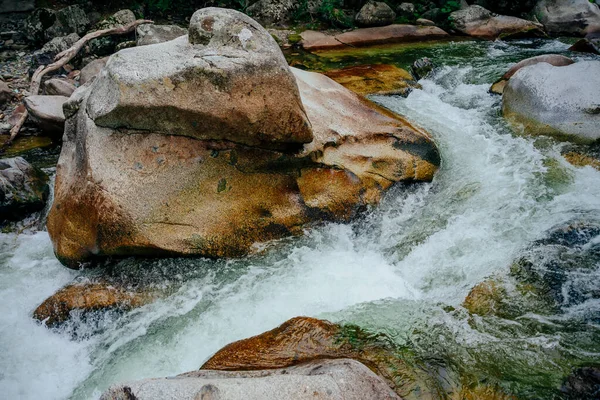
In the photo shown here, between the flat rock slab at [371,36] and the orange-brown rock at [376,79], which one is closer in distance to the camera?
the orange-brown rock at [376,79]

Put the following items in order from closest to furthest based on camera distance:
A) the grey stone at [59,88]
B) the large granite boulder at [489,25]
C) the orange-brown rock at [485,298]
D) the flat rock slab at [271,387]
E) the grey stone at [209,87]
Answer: the flat rock slab at [271,387]
the orange-brown rock at [485,298]
the grey stone at [209,87]
the grey stone at [59,88]
the large granite boulder at [489,25]

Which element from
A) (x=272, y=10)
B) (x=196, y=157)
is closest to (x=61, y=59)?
(x=272, y=10)

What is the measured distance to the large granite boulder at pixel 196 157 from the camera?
4754 mm

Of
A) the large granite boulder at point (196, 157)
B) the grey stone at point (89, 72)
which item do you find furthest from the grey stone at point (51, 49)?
the large granite boulder at point (196, 157)

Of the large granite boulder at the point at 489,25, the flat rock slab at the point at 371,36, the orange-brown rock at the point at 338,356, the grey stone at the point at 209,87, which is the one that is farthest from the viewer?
the large granite boulder at the point at 489,25

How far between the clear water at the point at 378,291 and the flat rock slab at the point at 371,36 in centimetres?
687

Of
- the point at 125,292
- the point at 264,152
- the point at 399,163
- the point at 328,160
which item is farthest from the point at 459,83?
the point at 125,292

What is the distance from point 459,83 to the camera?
367 inches

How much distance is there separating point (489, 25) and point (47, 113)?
38.2 ft

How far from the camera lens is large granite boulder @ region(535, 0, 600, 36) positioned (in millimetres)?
12633

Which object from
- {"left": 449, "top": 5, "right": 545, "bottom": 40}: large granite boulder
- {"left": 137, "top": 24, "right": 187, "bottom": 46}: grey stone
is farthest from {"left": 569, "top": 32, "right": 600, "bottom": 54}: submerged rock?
{"left": 137, "top": 24, "right": 187, "bottom": 46}: grey stone

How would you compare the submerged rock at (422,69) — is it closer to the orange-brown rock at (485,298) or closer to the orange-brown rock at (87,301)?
the orange-brown rock at (485,298)

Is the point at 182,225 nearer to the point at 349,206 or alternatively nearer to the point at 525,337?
the point at 349,206

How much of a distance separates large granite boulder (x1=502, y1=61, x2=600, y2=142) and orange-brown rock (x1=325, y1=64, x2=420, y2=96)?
2.02 m
